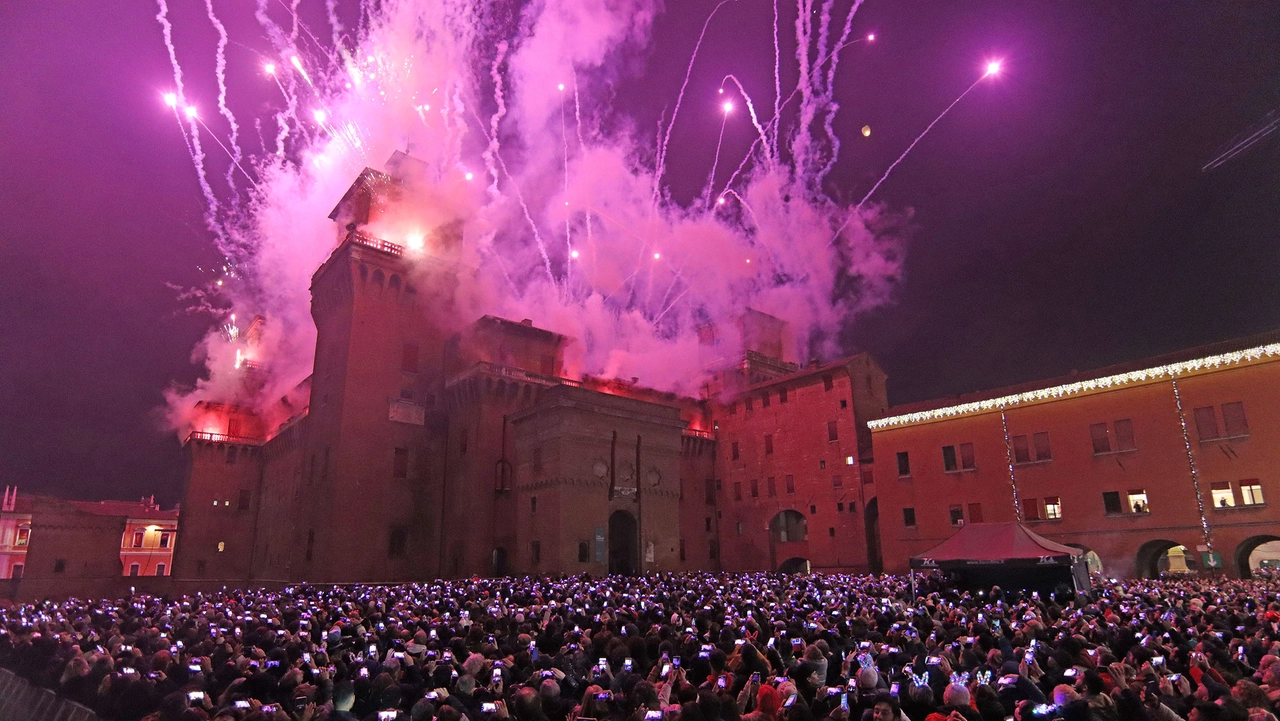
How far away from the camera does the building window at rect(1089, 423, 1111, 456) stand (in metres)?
34.7

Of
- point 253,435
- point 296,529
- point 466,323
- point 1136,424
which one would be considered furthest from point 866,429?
point 253,435

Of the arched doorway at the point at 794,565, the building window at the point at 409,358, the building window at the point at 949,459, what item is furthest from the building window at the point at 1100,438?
the building window at the point at 409,358

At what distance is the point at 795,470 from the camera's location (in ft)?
161

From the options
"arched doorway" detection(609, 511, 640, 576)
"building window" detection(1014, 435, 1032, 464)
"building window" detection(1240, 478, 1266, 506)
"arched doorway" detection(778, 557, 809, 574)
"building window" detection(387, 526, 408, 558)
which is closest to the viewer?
"building window" detection(1240, 478, 1266, 506)

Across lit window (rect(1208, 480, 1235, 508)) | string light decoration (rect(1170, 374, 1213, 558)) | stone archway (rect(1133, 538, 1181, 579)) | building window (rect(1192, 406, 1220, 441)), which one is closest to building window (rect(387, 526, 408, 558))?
stone archway (rect(1133, 538, 1181, 579))

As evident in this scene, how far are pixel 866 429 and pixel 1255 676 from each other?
39358 mm

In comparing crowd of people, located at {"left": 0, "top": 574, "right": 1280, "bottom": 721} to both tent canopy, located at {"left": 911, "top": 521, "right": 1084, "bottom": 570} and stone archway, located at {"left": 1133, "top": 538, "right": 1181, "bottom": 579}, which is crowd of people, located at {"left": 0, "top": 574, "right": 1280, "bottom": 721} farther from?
stone archway, located at {"left": 1133, "top": 538, "right": 1181, "bottom": 579}

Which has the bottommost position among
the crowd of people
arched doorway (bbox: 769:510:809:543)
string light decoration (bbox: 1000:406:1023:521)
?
the crowd of people

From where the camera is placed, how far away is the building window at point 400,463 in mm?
41656

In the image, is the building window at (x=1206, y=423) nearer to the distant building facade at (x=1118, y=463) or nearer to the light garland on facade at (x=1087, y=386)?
the distant building facade at (x=1118, y=463)

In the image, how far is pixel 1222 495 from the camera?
102 feet

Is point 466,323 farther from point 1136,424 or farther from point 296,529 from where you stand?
point 1136,424

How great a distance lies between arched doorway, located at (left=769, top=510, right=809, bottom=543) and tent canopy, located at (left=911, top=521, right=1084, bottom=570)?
1011 inches

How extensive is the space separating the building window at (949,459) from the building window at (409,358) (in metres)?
31.0
